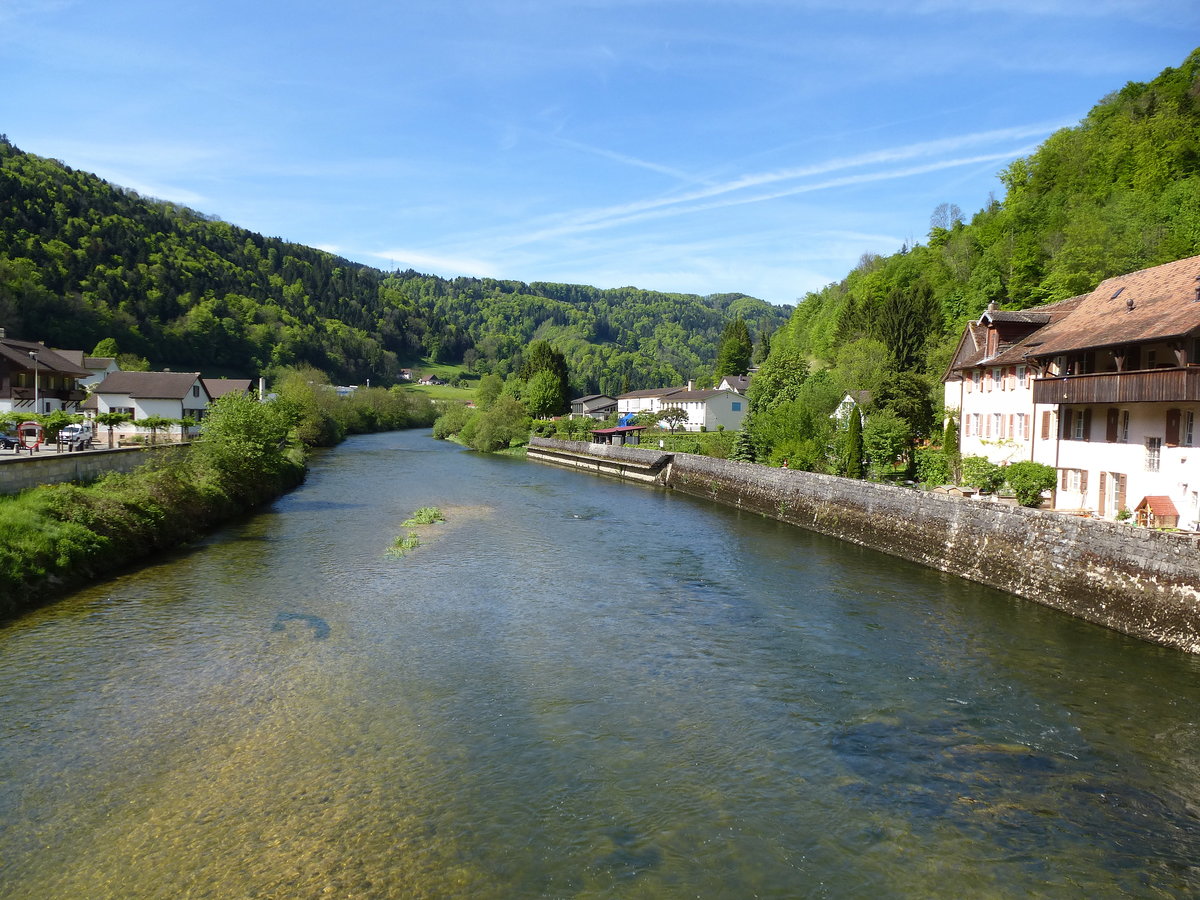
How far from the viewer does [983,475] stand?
29.0 metres

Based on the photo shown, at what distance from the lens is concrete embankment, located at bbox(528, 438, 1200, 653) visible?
17016 mm

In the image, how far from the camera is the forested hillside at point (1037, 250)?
4722 cm

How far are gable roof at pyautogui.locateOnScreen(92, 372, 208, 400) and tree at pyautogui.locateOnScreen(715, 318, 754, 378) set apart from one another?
87397 millimetres

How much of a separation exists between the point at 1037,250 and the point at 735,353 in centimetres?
7097

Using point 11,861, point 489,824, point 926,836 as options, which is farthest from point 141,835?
point 926,836

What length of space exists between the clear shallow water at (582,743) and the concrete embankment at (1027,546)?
3.01 feet

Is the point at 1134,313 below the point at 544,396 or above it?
above

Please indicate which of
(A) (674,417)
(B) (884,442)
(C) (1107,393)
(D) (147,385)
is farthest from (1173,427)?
(A) (674,417)

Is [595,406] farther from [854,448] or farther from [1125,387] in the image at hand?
[1125,387]

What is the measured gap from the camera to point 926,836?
389 inches

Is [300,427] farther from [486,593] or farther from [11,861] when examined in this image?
[11,861]

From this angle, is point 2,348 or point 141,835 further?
point 2,348

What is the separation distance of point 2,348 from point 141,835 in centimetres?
4878

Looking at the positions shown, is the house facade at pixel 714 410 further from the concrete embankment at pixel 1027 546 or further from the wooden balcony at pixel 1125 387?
the wooden balcony at pixel 1125 387
